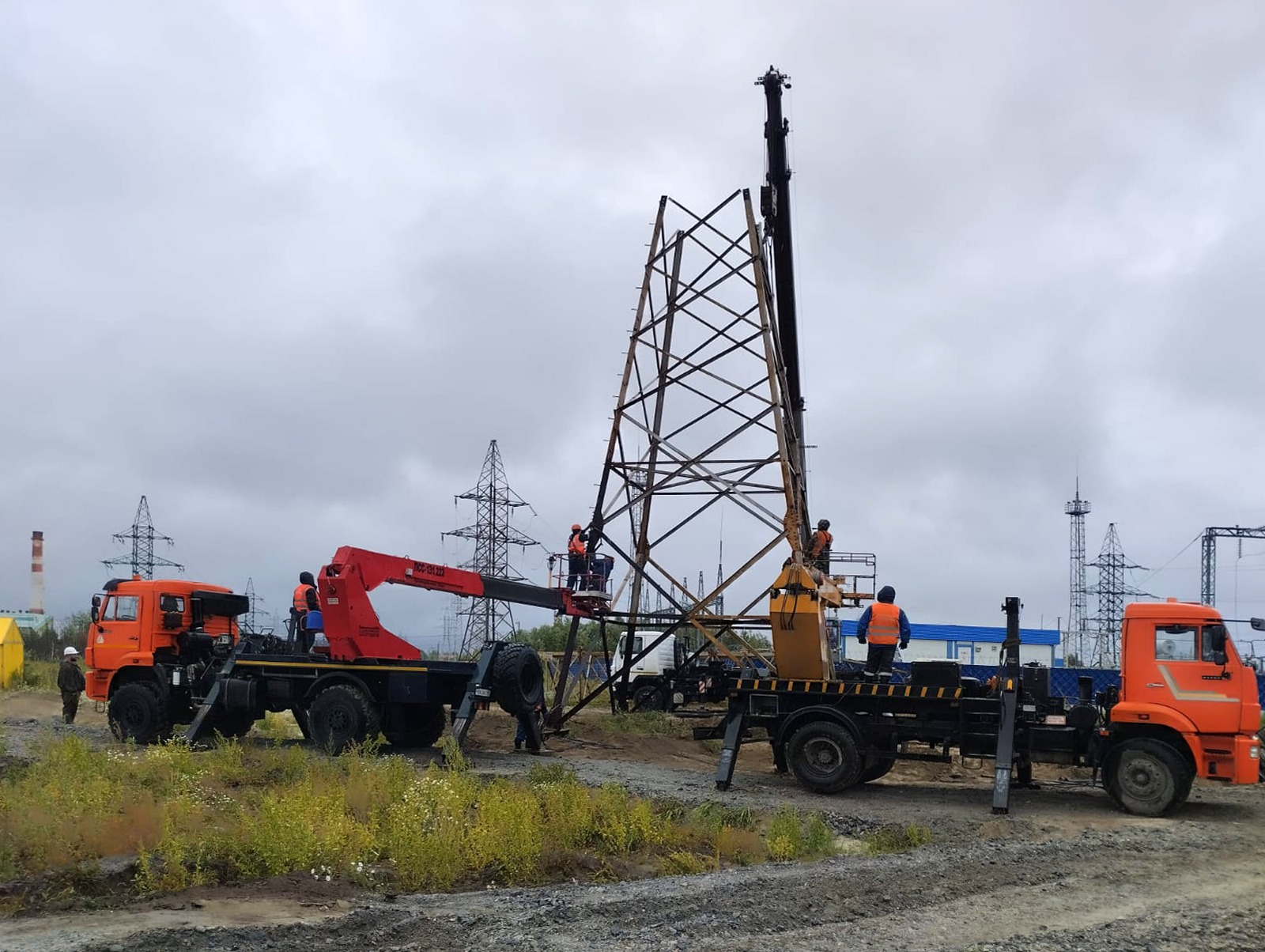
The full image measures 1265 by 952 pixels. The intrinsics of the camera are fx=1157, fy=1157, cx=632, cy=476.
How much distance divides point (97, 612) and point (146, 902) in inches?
549

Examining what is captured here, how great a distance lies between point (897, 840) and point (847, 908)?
12.5 ft

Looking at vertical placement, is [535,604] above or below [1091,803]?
above

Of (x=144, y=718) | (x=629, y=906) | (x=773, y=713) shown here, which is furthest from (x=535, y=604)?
(x=629, y=906)

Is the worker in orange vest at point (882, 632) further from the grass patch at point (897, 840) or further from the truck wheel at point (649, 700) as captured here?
the truck wheel at point (649, 700)

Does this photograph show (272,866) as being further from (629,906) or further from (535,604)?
(535,604)

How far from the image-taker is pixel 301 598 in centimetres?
2147

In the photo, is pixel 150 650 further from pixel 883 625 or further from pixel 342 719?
pixel 883 625

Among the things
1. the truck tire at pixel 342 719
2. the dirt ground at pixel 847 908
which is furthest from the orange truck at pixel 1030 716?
the truck tire at pixel 342 719

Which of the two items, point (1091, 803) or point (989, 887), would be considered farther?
point (1091, 803)

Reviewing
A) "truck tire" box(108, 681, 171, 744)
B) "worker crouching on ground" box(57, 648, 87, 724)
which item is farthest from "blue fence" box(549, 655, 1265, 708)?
"worker crouching on ground" box(57, 648, 87, 724)

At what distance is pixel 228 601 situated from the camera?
22.4 m

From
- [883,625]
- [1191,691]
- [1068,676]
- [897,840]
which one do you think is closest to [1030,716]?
[1191,691]

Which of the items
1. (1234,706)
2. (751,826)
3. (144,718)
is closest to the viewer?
(751,826)

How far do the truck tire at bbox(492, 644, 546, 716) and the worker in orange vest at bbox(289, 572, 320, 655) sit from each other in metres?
4.44
